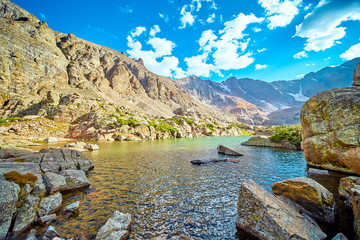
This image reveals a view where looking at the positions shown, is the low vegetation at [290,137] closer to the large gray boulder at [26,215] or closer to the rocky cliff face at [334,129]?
the rocky cliff face at [334,129]

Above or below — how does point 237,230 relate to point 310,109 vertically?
below

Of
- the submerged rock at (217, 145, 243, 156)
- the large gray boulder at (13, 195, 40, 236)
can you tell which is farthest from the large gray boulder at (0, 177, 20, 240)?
the submerged rock at (217, 145, 243, 156)

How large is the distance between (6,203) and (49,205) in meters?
2.52

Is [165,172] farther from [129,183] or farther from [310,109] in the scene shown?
[310,109]

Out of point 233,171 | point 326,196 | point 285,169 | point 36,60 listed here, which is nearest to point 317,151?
point 285,169

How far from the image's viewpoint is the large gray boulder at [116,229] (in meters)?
7.66

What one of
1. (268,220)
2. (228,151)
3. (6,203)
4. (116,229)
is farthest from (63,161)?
(228,151)

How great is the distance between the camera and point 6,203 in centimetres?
805

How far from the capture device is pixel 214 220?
9.74 metres

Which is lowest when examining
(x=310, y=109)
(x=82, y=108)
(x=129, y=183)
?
(x=129, y=183)

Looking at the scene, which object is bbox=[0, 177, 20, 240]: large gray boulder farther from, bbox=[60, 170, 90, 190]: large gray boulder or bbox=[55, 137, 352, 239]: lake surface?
bbox=[60, 170, 90, 190]: large gray boulder

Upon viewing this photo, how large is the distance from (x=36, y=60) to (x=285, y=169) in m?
185

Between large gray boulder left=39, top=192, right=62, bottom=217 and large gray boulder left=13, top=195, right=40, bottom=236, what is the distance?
1.02ft

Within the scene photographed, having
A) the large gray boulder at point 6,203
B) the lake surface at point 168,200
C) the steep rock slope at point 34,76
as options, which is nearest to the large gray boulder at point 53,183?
the lake surface at point 168,200
